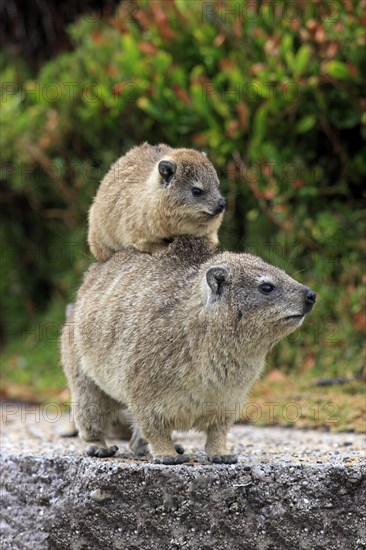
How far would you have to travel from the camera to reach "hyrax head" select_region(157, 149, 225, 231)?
249 inches

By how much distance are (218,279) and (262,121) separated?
4.97 m

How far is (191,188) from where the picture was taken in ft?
21.3

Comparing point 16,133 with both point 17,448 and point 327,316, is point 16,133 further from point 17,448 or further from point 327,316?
point 17,448

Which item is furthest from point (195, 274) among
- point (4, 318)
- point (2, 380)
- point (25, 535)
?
point (4, 318)

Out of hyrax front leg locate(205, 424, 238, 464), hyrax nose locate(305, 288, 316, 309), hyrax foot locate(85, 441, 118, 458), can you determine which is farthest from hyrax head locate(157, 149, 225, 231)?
hyrax foot locate(85, 441, 118, 458)

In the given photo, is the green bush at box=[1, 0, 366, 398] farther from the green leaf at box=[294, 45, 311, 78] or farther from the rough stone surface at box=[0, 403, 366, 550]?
the rough stone surface at box=[0, 403, 366, 550]

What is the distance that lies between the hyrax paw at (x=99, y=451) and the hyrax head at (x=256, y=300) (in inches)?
55.6

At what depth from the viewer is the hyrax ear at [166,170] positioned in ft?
21.5

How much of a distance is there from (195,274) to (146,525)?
165cm

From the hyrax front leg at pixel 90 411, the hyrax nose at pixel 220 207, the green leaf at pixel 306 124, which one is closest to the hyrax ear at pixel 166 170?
the hyrax nose at pixel 220 207

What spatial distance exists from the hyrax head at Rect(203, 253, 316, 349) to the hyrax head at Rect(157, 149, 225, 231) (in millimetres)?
1027

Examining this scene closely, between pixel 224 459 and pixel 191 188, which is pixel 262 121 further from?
pixel 224 459

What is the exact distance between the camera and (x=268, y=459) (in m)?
5.64

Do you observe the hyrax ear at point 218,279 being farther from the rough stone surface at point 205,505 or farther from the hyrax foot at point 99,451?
the hyrax foot at point 99,451
